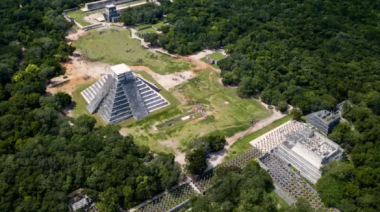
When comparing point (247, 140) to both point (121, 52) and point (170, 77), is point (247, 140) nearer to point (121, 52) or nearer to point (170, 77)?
point (170, 77)

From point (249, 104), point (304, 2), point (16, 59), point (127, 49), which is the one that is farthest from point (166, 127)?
point (304, 2)

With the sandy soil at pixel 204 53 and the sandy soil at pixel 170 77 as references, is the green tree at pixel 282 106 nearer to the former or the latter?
the sandy soil at pixel 170 77

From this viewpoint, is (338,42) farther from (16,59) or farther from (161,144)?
(16,59)

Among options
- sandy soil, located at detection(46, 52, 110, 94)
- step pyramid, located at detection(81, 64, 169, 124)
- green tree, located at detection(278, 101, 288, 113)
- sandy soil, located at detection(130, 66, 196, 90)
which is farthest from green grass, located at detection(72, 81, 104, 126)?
green tree, located at detection(278, 101, 288, 113)

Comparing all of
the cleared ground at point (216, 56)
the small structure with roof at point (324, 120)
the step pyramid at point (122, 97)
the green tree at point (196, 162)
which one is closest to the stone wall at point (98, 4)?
the cleared ground at point (216, 56)

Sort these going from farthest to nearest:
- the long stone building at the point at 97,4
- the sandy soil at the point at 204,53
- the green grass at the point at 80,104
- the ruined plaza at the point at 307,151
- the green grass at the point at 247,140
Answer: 1. the long stone building at the point at 97,4
2. the sandy soil at the point at 204,53
3. the green grass at the point at 80,104
4. the green grass at the point at 247,140
5. the ruined plaza at the point at 307,151
